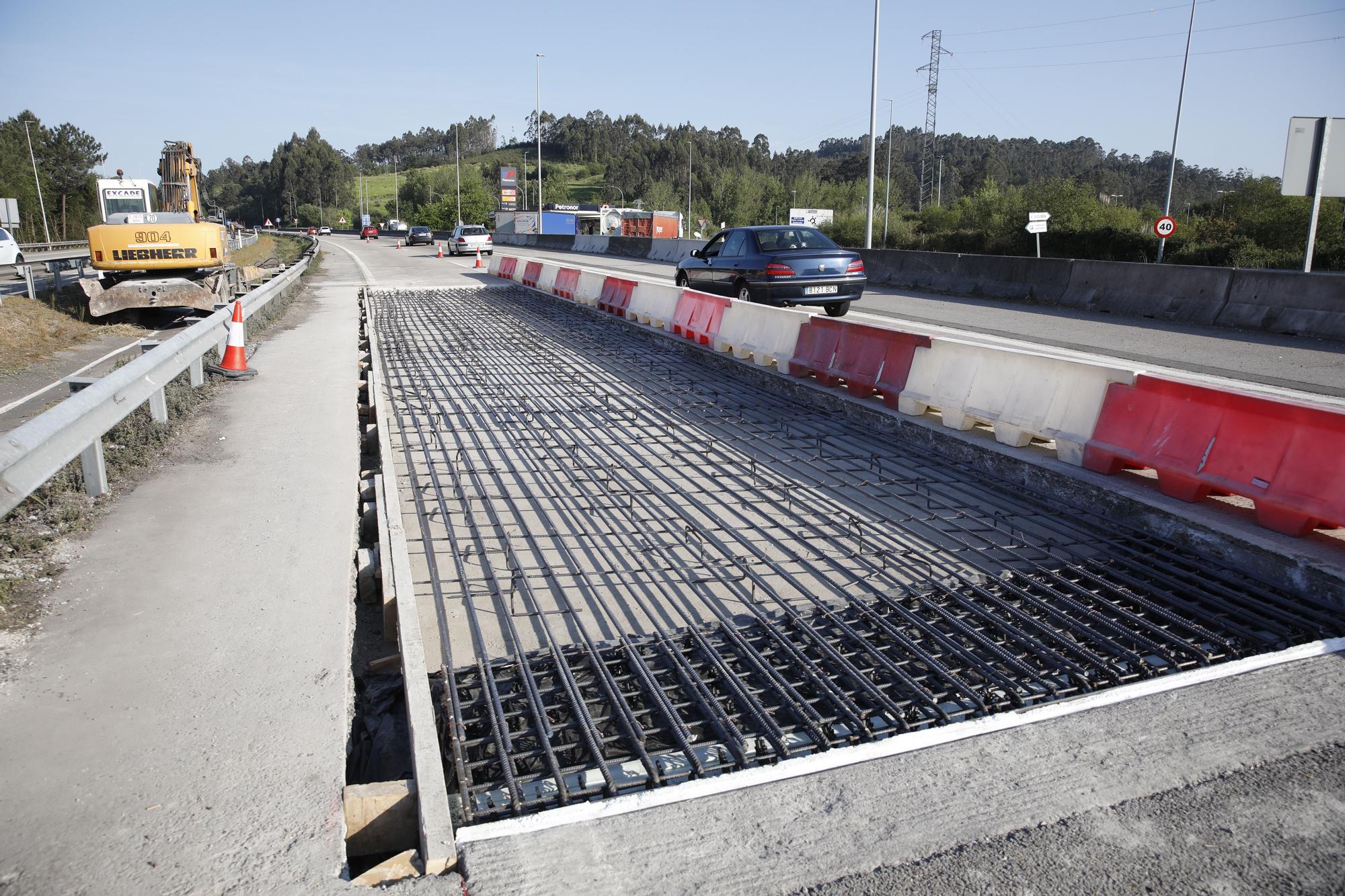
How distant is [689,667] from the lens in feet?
13.5

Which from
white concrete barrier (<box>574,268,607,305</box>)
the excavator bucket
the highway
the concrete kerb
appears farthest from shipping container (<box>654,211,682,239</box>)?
the highway

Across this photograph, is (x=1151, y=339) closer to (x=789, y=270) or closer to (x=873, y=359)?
(x=789, y=270)

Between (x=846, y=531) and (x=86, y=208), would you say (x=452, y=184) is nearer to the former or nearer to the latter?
(x=86, y=208)

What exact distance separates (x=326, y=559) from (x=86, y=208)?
342ft

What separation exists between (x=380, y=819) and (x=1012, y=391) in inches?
239

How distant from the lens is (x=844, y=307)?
→ 51.9 ft

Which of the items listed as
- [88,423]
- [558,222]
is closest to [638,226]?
[558,222]

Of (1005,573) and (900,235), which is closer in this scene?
(1005,573)

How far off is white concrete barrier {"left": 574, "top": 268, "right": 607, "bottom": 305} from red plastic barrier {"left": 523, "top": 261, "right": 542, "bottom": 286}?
4.30m

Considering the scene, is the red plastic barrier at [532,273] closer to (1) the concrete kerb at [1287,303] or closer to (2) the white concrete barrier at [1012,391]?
(1) the concrete kerb at [1287,303]

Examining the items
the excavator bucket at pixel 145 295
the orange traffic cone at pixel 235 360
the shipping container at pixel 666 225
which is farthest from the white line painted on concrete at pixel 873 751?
the shipping container at pixel 666 225

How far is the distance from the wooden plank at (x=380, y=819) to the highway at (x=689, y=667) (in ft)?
0.30

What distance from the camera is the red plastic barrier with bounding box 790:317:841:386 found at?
10.0 m

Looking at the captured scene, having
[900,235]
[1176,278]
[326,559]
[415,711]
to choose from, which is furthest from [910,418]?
[900,235]
